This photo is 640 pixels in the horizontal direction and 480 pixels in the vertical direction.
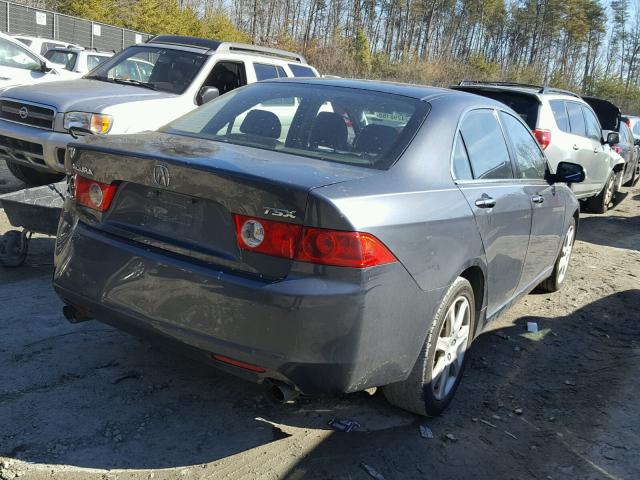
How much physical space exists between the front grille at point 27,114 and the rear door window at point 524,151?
4.79 meters

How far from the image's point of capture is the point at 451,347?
3.56 metres

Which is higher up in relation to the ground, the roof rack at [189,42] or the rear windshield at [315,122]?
the roof rack at [189,42]

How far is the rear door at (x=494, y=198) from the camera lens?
11.7 feet

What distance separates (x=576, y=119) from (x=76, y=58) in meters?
11.6

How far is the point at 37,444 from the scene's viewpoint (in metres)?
2.90

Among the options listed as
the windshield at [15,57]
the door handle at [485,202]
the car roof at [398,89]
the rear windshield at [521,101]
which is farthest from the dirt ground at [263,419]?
the windshield at [15,57]

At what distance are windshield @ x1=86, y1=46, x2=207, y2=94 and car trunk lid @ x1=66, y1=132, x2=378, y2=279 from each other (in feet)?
15.6

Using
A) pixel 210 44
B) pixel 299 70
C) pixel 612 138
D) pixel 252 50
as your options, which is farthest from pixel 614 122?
pixel 210 44

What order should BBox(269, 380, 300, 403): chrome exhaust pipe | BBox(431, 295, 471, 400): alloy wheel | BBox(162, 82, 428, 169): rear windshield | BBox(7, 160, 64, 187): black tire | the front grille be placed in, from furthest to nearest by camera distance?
BBox(7, 160, 64, 187): black tire < the front grille < BBox(431, 295, 471, 400): alloy wheel < BBox(162, 82, 428, 169): rear windshield < BBox(269, 380, 300, 403): chrome exhaust pipe

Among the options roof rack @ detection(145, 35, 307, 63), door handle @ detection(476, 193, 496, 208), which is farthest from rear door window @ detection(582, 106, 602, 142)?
door handle @ detection(476, 193, 496, 208)

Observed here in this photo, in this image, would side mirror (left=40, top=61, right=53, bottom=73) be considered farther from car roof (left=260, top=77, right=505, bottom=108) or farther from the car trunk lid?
the car trunk lid

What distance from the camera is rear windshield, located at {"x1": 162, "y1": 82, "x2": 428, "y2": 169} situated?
3297mm

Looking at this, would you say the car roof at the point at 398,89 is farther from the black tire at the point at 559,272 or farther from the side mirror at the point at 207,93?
the side mirror at the point at 207,93

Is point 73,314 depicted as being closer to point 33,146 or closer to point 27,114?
point 33,146
